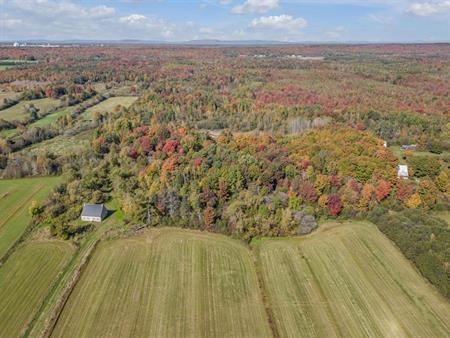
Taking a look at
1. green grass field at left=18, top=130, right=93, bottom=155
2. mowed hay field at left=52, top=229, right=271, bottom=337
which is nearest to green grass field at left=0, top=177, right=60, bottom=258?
mowed hay field at left=52, top=229, right=271, bottom=337

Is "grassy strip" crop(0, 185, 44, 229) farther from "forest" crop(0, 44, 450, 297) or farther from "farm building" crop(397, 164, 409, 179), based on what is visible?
"farm building" crop(397, 164, 409, 179)

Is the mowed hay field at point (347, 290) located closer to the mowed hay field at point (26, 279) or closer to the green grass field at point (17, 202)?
the mowed hay field at point (26, 279)

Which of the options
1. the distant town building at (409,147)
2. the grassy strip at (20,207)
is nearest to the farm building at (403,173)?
the distant town building at (409,147)

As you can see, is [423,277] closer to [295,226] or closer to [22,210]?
[295,226]

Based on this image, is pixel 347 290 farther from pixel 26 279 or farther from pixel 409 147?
pixel 409 147

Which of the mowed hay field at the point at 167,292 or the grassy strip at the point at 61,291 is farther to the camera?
the mowed hay field at the point at 167,292

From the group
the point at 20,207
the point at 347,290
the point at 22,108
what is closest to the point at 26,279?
the point at 20,207
